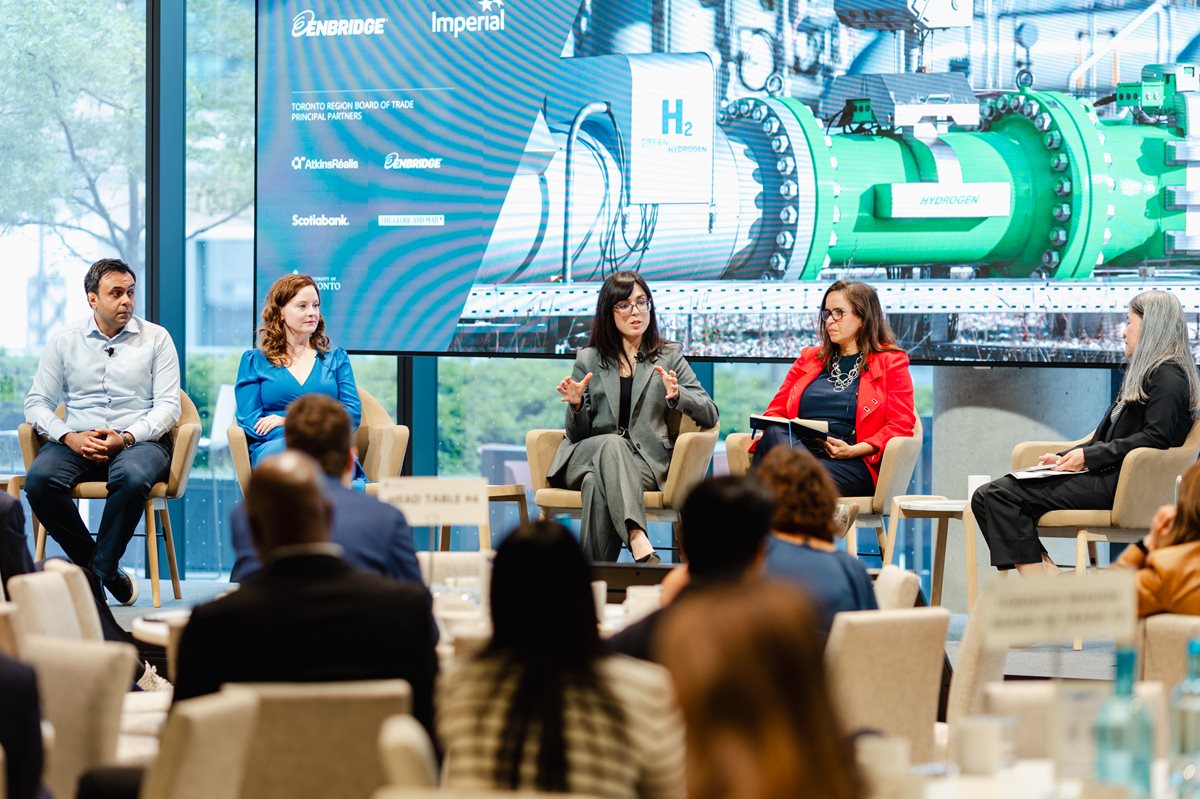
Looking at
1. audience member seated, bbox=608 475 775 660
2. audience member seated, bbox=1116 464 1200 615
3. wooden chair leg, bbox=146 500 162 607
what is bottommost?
wooden chair leg, bbox=146 500 162 607

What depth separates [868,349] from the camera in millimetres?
6570

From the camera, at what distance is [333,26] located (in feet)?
25.8

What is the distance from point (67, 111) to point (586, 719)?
23.6 ft

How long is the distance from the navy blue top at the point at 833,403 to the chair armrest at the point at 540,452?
3.54 feet

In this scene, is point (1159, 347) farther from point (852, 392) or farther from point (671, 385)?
point (671, 385)

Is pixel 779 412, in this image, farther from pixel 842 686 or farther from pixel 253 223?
pixel 842 686

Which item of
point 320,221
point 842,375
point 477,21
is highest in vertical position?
point 477,21

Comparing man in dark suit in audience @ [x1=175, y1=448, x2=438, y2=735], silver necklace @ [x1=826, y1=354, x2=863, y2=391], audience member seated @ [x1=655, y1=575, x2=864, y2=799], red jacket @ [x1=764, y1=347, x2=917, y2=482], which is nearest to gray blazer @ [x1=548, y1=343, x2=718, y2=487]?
silver necklace @ [x1=826, y1=354, x2=863, y2=391]

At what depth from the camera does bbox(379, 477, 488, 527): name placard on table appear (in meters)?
3.69

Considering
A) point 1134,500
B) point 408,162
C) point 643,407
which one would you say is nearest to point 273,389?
point 408,162

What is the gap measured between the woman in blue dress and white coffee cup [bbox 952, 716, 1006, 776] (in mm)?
4792

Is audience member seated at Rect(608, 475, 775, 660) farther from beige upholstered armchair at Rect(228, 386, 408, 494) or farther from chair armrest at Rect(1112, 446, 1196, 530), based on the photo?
beige upholstered armchair at Rect(228, 386, 408, 494)

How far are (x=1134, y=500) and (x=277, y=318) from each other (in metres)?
3.58

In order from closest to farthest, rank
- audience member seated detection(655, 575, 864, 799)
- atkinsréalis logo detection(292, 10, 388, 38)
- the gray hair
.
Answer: audience member seated detection(655, 575, 864, 799) < the gray hair < atkinsréalis logo detection(292, 10, 388, 38)
